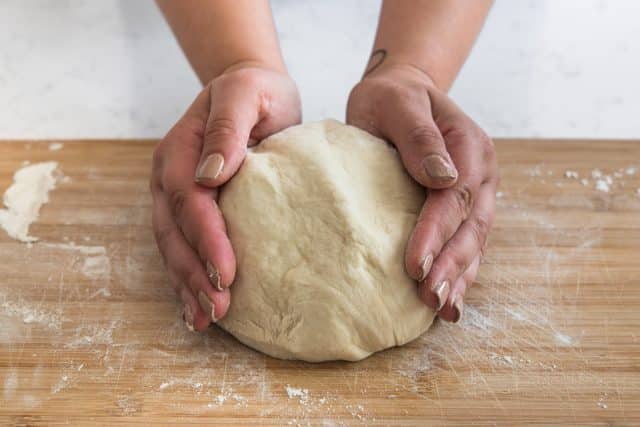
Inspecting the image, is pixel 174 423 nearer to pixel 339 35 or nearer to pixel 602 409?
pixel 602 409

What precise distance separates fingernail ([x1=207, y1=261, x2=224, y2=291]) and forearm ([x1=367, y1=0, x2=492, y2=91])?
0.70 m

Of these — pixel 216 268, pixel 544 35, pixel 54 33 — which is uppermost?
pixel 216 268

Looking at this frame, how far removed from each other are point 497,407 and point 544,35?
65.3 inches

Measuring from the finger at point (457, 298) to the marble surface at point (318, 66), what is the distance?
81 centimetres

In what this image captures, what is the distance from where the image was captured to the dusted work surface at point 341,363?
1.32m

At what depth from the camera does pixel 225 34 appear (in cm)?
177

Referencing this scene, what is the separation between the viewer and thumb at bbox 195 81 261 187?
142 cm

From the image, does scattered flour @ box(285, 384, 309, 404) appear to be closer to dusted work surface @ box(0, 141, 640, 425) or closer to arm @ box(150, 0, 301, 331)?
dusted work surface @ box(0, 141, 640, 425)

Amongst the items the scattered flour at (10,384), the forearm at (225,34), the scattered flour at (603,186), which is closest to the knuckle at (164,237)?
the scattered flour at (10,384)

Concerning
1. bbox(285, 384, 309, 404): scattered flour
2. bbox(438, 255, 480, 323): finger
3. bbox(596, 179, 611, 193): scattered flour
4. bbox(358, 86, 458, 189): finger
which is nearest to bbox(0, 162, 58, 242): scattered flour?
bbox(285, 384, 309, 404): scattered flour

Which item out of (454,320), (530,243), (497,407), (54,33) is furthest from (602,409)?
(54,33)

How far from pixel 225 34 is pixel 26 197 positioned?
2.11 ft

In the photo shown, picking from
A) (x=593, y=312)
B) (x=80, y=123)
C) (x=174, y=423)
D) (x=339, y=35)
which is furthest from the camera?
(x=339, y=35)

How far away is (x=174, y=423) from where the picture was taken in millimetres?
1284
